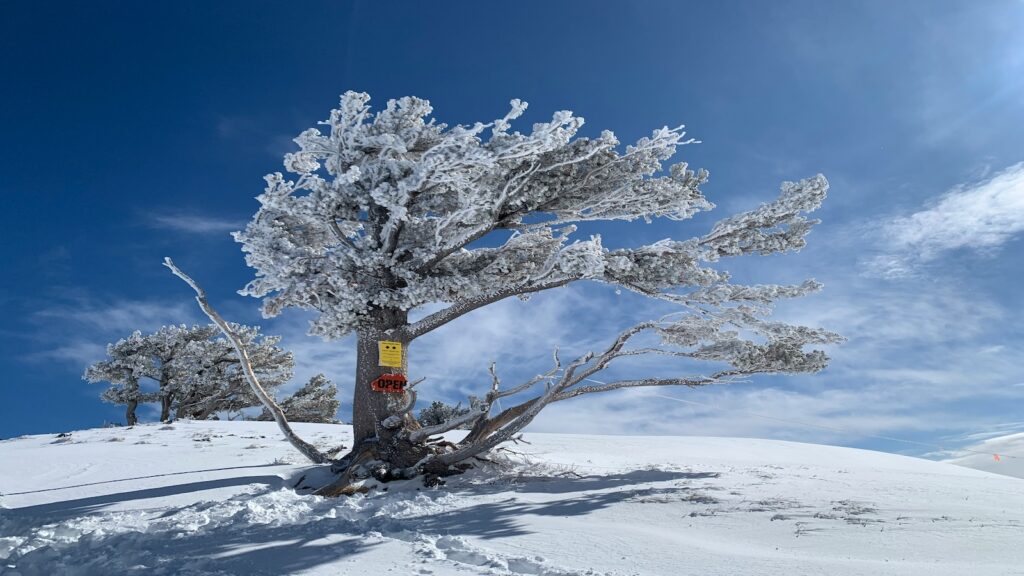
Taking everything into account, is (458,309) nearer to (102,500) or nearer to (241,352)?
(241,352)

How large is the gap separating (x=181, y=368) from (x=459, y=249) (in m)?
17.6

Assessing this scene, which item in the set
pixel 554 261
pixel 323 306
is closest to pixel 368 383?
pixel 323 306

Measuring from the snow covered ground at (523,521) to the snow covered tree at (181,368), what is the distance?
41.2 ft

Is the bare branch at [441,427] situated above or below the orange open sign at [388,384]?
below

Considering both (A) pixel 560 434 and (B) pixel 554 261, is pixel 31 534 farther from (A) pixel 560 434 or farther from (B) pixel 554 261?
(A) pixel 560 434

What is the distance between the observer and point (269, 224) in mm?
11031

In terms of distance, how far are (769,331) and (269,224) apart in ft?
29.6

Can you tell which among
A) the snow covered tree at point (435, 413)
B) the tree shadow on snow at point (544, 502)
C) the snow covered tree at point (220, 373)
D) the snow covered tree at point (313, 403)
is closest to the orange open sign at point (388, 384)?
the tree shadow on snow at point (544, 502)

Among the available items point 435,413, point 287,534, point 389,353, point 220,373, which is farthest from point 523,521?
point 220,373

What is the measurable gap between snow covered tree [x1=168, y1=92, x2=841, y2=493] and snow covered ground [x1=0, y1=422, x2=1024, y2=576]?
161cm

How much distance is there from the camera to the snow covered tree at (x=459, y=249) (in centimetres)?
1037

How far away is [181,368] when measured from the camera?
79.3 feet

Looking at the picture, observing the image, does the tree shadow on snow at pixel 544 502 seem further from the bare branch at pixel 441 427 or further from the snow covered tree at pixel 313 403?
the snow covered tree at pixel 313 403

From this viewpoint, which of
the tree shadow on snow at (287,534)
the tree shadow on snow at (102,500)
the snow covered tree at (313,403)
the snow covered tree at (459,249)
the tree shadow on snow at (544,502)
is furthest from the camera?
the snow covered tree at (313,403)
